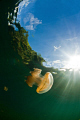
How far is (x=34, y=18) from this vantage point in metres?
3.26

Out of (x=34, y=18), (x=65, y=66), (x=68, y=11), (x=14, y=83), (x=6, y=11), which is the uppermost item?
(x=68, y=11)

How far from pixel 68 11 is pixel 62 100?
17.8 ft

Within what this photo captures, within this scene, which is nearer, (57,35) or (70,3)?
(70,3)

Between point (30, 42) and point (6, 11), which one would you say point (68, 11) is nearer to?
point (30, 42)

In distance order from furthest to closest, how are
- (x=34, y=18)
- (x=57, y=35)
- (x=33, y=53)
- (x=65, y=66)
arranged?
1. (x=65, y=66)
2. (x=33, y=53)
3. (x=57, y=35)
4. (x=34, y=18)

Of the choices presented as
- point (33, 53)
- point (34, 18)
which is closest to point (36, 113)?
point (33, 53)

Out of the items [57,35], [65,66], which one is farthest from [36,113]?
[57,35]

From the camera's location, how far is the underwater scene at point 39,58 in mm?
3242

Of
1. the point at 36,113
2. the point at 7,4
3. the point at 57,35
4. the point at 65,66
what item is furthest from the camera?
the point at 36,113

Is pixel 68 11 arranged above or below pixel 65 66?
above

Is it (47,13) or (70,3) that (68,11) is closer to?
(70,3)

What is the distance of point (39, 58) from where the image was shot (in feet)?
13.9

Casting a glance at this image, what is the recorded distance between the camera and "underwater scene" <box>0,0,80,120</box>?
3.24 m

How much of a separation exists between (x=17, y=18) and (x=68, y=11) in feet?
6.49
